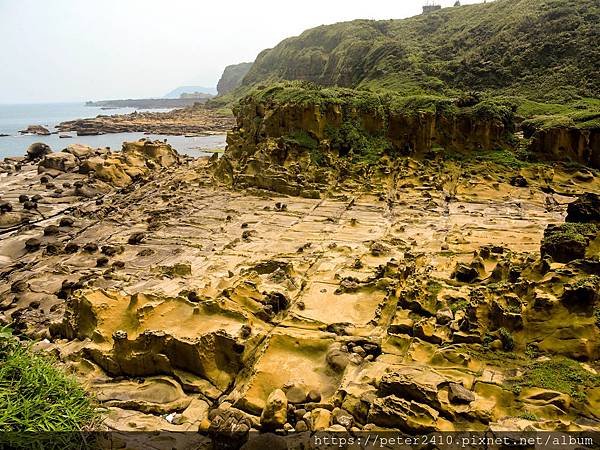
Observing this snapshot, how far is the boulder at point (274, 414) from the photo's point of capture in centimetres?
1177

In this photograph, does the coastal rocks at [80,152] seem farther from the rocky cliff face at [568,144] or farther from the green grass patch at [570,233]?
the green grass patch at [570,233]

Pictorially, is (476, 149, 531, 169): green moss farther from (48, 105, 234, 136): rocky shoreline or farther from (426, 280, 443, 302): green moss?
(48, 105, 234, 136): rocky shoreline

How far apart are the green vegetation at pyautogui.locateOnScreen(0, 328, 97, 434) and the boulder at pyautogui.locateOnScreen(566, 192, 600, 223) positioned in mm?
21515

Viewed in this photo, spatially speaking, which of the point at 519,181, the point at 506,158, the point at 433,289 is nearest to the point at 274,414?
the point at 433,289

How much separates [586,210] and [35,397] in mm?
22660

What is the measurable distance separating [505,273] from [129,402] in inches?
537

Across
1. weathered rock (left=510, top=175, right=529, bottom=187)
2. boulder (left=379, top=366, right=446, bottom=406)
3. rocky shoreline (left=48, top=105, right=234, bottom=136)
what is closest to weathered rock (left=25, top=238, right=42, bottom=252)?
boulder (left=379, top=366, right=446, bottom=406)

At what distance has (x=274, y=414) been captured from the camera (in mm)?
11812

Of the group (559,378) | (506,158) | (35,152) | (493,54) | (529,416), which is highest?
(493,54)

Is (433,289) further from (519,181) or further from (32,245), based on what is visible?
(32,245)

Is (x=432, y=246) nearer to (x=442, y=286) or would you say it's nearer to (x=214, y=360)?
(x=442, y=286)

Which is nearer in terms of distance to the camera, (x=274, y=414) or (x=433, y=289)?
(x=274, y=414)

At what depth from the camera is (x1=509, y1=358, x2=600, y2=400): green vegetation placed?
36.7 feet

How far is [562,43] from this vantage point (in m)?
56.3
